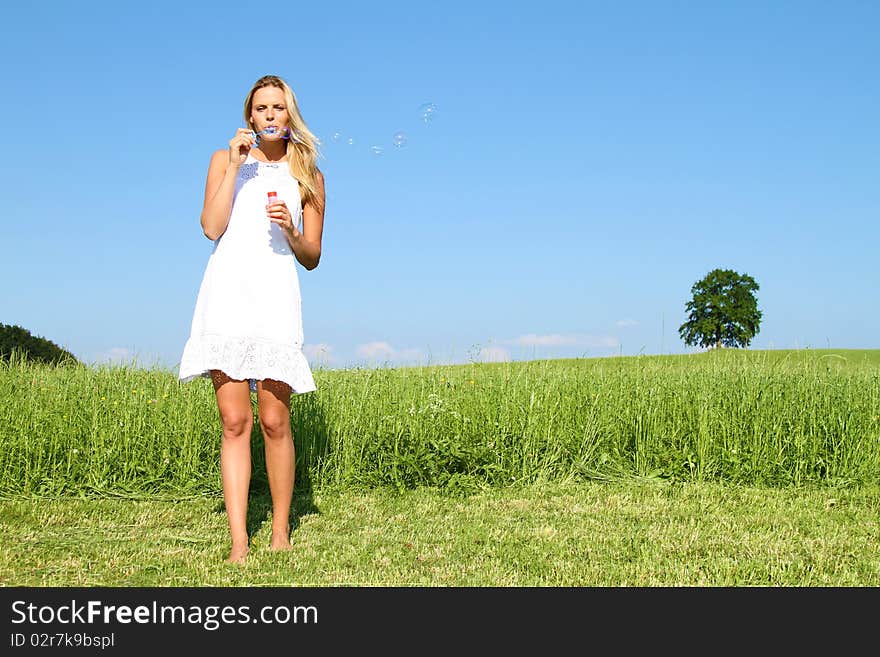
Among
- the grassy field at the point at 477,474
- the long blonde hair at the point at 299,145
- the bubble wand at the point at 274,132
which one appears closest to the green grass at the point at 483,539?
the grassy field at the point at 477,474

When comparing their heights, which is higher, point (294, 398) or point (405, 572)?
point (294, 398)

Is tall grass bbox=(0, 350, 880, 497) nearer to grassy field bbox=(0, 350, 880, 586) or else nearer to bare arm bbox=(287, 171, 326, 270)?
grassy field bbox=(0, 350, 880, 586)

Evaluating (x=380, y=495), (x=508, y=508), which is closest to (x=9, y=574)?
(x=380, y=495)

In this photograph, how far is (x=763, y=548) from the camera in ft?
14.6

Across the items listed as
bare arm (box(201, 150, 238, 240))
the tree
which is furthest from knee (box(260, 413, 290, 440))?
the tree

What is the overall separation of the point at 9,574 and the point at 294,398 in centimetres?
297

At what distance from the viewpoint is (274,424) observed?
4.02 metres

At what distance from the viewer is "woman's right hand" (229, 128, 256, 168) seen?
3719 millimetres

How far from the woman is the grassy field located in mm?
720

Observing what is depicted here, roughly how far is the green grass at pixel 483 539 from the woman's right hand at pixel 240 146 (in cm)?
195

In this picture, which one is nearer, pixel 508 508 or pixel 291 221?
pixel 291 221

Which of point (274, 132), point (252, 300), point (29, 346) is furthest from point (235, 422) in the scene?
point (29, 346)

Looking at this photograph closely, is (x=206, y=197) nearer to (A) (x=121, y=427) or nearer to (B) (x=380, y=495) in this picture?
(B) (x=380, y=495)

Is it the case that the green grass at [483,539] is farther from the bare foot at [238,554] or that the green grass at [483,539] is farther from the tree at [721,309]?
the tree at [721,309]
